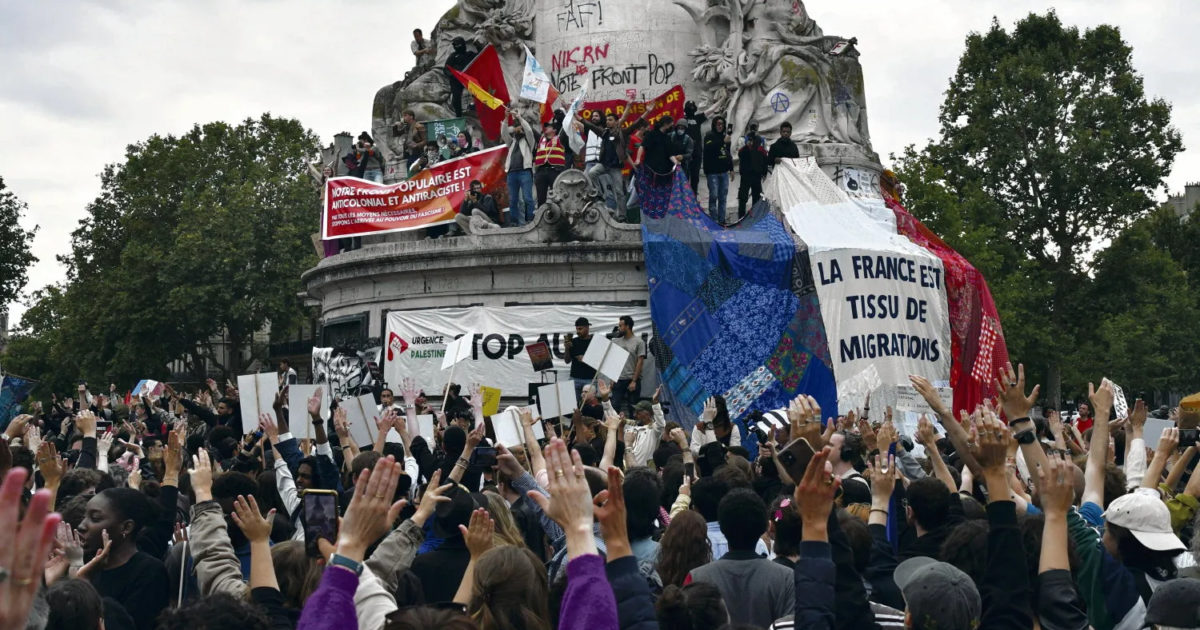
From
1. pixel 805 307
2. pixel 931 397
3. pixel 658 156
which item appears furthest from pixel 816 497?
pixel 658 156

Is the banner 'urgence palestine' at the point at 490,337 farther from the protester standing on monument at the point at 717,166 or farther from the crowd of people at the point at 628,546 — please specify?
the crowd of people at the point at 628,546

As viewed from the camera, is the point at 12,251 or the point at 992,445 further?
the point at 12,251

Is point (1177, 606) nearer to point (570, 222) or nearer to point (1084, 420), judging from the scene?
point (1084, 420)

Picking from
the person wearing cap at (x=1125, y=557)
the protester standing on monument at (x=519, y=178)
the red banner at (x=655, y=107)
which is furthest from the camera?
the red banner at (x=655, y=107)

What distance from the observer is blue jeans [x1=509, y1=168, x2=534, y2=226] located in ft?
89.0

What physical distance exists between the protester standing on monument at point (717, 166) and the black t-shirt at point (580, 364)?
405 cm

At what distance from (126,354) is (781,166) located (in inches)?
1337

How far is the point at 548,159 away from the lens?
26.6m

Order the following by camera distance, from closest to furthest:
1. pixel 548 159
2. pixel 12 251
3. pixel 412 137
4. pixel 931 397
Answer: pixel 931 397
pixel 548 159
pixel 412 137
pixel 12 251

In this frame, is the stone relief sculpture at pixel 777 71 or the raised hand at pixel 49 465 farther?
the stone relief sculpture at pixel 777 71

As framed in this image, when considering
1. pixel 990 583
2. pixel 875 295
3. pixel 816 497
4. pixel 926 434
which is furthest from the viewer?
pixel 875 295

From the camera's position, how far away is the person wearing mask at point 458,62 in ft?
99.5

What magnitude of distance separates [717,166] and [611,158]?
204 cm

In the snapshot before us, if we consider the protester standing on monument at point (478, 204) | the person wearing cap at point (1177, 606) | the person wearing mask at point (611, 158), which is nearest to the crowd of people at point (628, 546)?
the person wearing cap at point (1177, 606)
